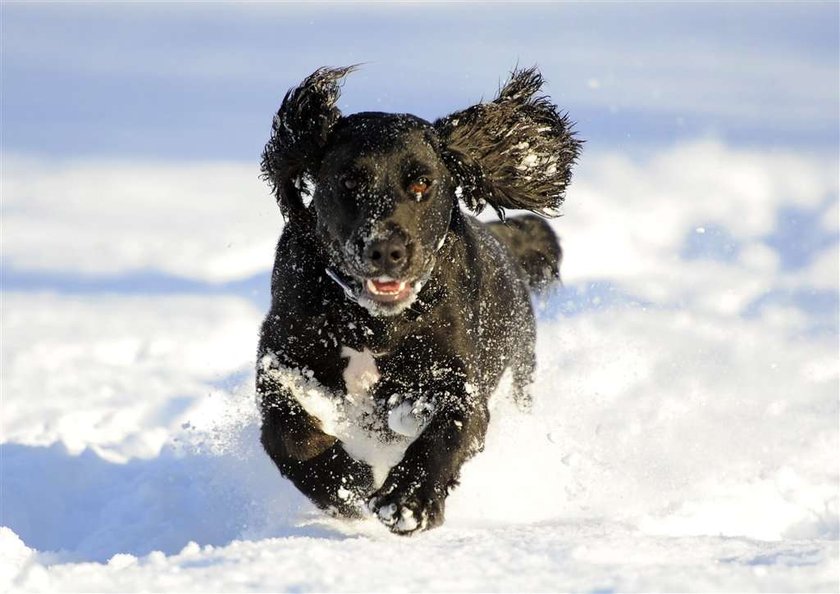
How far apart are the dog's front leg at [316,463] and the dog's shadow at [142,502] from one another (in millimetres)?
143

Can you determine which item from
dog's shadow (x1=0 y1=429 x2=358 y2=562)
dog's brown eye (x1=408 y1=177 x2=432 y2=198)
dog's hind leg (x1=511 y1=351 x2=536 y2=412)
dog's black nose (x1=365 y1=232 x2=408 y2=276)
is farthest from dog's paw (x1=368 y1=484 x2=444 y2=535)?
dog's hind leg (x1=511 y1=351 x2=536 y2=412)

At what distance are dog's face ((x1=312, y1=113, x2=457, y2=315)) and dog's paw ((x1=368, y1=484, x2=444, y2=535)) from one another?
0.88 meters

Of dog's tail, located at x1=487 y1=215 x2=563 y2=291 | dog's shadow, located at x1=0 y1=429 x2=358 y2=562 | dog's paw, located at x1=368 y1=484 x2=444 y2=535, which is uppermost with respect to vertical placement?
dog's tail, located at x1=487 y1=215 x2=563 y2=291

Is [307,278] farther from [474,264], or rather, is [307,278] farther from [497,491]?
[497,491]

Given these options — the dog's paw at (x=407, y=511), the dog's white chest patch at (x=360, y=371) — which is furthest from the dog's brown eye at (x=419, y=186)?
the dog's paw at (x=407, y=511)

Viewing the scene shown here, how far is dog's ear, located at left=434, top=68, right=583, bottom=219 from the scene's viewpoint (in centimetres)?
598

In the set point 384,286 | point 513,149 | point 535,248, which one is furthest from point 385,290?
point 535,248

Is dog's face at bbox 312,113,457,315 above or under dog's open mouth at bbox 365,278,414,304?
above

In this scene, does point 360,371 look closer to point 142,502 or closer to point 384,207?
point 384,207

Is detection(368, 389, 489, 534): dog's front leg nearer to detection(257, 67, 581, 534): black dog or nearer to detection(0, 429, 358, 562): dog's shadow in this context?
detection(257, 67, 581, 534): black dog

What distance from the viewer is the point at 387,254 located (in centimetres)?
495

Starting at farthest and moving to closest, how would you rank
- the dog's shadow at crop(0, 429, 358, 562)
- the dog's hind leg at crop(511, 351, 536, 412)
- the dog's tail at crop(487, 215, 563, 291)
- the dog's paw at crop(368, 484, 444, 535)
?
1. the dog's tail at crop(487, 215, 563, 291)
2. the dog's hind leg at crop(511, 351, 536, 412)
3. the dog's shadow at crop(0, 429, 358, 562)
4. the dog's paw at crop(368, 484, 444, 535)

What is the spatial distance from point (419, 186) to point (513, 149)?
1129 mm

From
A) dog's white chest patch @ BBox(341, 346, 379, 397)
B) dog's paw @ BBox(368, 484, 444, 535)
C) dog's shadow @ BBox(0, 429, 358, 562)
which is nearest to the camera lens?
dog's paw @ BBox(368, 484, 444, 535)
